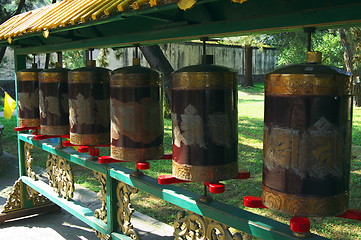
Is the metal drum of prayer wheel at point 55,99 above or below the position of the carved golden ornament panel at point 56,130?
above

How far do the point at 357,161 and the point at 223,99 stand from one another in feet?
19.9

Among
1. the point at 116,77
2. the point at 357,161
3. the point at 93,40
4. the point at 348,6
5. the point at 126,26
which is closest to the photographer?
the point at 348,6

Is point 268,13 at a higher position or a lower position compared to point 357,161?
higher

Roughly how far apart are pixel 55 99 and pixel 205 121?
194 cm

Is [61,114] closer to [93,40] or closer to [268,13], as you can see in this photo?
[93,40]

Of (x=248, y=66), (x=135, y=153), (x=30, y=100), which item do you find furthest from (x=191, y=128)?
(x=248, y=66)

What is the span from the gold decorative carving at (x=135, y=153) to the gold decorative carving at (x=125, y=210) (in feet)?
1.55

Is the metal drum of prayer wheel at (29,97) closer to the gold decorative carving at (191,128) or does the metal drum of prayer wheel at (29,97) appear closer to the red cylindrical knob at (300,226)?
the gold decorative carving at (191,128)

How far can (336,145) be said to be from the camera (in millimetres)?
1752

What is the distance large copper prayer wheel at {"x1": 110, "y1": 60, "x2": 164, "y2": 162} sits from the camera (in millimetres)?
2666

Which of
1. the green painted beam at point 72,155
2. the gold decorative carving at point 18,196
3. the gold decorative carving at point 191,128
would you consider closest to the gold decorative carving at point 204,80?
the gold decorative carving at point 191,128

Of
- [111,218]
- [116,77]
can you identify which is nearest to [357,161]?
[111,218]

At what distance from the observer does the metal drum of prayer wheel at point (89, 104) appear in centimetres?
317

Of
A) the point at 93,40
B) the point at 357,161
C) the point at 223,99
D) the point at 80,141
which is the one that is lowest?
the point at 357,161
